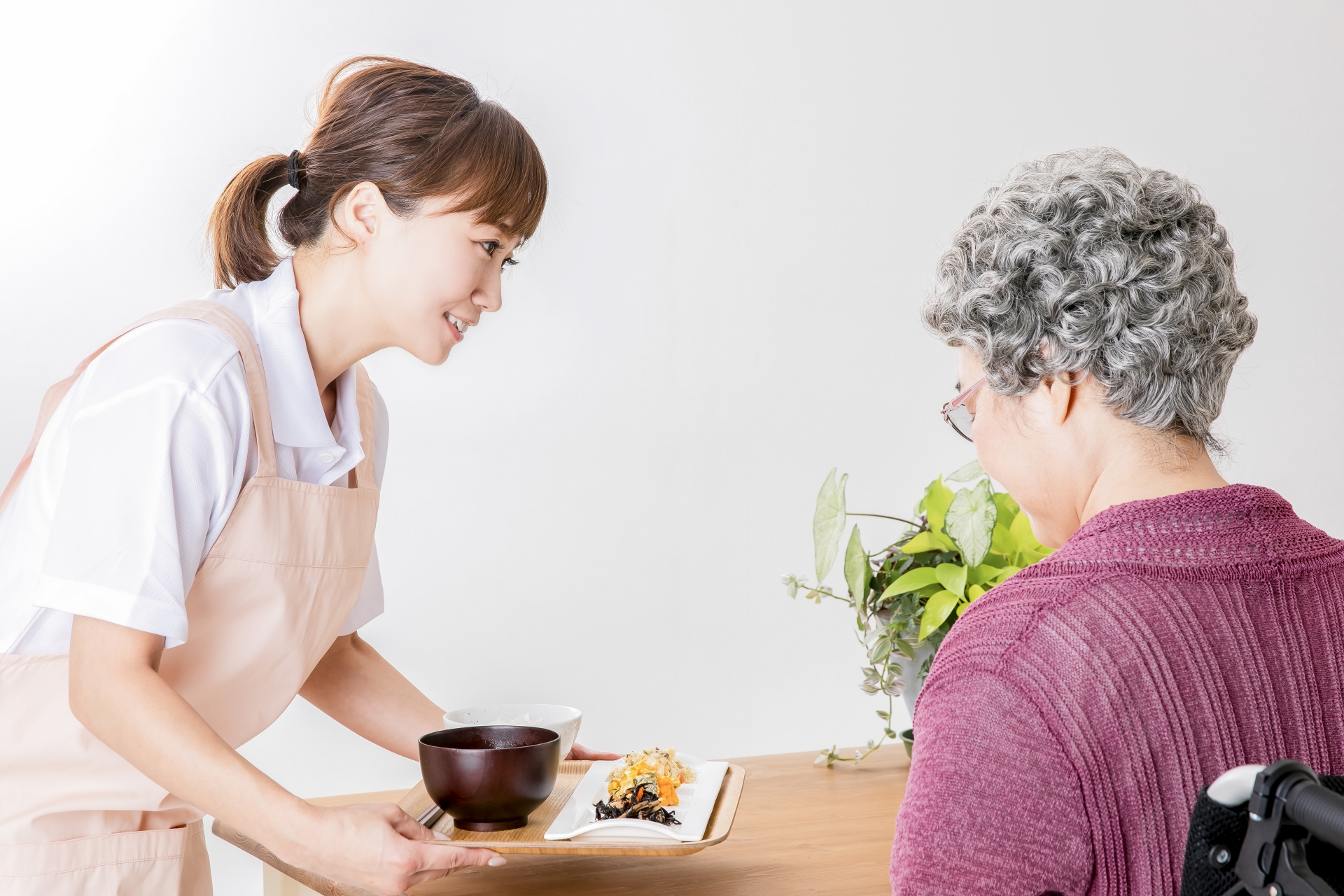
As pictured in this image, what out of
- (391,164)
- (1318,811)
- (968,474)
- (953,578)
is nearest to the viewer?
(1318,811)

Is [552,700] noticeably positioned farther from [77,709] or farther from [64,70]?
[64,70]

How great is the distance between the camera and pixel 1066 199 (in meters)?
0.83

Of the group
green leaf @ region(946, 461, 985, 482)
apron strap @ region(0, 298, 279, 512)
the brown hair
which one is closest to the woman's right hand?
apron strap @ region(0, 298, 279, 512)

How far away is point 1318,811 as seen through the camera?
1.46ft

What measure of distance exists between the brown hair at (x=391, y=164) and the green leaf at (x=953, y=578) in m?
0.66

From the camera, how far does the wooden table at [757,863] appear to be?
43.5 inches

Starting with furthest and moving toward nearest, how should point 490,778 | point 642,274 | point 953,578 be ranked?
point 642,274 < point 953,578 < point 490,778

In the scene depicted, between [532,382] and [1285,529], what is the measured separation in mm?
1562

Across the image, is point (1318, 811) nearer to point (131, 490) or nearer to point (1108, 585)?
point (1108, 585)

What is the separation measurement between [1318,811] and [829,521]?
3.51ft

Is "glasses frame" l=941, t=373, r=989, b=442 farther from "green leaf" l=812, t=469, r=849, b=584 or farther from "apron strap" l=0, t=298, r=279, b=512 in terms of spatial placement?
"apron strap" l=0, t=298, r=279, b=512

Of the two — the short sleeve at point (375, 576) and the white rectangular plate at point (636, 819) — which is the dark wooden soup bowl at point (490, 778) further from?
the short sleeve at point (375, 576)

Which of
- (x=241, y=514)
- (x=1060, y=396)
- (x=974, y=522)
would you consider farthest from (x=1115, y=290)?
(x=241, y=514)

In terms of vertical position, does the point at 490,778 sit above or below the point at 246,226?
below
